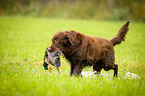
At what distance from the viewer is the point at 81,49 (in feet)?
11.2

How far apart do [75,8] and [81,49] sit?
33.3m

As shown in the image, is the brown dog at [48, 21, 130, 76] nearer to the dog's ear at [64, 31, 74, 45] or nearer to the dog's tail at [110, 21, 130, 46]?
the dog's ear at [64, 31, 74, 45]

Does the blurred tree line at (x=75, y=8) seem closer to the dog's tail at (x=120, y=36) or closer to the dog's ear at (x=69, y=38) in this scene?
the dog's tail at (x=120, y=36)

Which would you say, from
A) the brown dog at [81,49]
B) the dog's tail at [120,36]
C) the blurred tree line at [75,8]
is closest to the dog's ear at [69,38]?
the brown dog at [81,49]

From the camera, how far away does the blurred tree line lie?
2863 cm

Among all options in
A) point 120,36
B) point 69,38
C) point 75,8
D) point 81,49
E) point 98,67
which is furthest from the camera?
point 75,8

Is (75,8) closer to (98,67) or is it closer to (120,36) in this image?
(120,36)

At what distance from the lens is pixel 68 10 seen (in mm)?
35719

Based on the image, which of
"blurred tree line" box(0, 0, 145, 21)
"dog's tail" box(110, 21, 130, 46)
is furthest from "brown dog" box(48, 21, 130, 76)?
"blurred tree line" box(0, 0, 145, 21)

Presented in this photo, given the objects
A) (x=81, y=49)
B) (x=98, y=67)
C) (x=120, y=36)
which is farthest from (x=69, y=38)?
(x=120, y=36)

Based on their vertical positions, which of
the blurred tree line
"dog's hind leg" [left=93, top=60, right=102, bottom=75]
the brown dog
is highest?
the blurred tree line

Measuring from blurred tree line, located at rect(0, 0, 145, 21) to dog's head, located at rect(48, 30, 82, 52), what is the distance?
86.4 ft

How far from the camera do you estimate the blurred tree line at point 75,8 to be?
93.9 ft

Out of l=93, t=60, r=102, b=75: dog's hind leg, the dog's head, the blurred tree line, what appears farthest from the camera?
the blurred tree line
